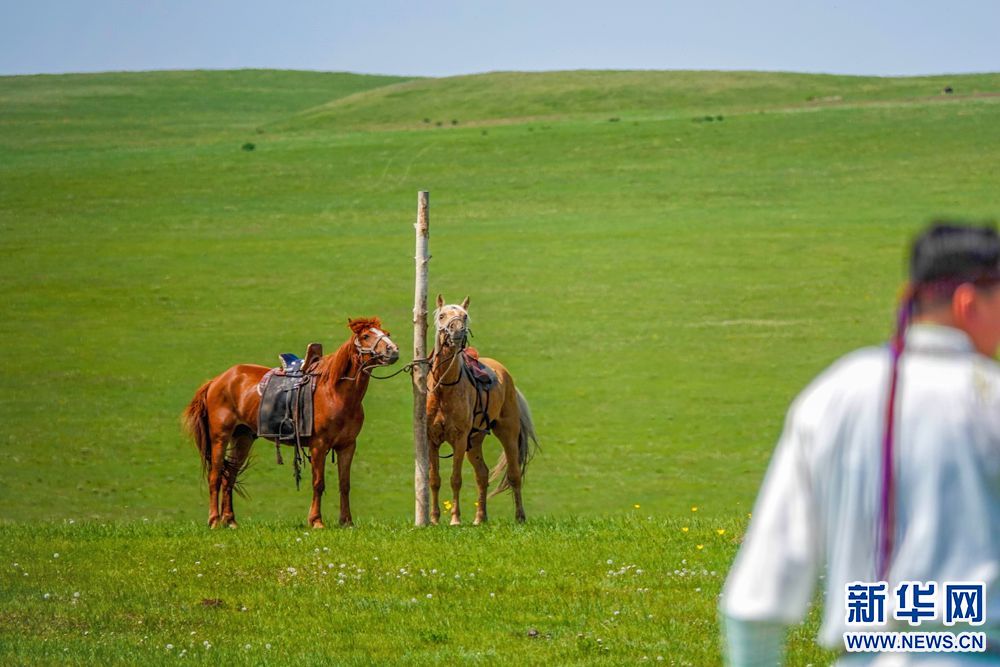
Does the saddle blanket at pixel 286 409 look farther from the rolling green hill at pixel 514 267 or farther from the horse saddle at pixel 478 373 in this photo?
the rolling green hill at pixel 514 267

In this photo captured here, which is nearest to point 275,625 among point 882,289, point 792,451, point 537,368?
point 792,451

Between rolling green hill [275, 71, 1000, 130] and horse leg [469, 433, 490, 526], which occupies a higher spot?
rolling green hill [275, 71, 1000, 130]

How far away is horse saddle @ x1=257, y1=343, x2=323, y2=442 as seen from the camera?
15281 millimetres

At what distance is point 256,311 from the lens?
137 ft

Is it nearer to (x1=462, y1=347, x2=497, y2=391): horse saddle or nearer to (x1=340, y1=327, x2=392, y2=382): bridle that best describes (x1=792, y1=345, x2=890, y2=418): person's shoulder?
(x1=340, y1=327, x2=392, y2=382): bridle

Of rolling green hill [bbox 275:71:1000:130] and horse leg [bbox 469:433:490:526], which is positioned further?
rolling green hill [bbox 275:71:1000:130]

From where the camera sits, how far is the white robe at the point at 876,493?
127 inches

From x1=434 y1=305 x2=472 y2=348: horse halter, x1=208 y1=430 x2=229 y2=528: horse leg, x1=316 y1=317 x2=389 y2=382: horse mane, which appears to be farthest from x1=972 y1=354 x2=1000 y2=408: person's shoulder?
x1=208 y1=430 x2=229 y2=528: horse leg

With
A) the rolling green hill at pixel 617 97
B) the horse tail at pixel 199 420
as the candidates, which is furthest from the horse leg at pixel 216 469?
the rolling green hill at pixel 617 97

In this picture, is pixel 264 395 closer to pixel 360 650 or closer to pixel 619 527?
pixel 619 527

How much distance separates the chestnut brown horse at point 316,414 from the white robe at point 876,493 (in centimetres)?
1131

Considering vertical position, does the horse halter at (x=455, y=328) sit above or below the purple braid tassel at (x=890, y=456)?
above

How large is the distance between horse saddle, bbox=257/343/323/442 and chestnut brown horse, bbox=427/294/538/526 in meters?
1.34

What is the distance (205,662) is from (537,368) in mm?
26941
